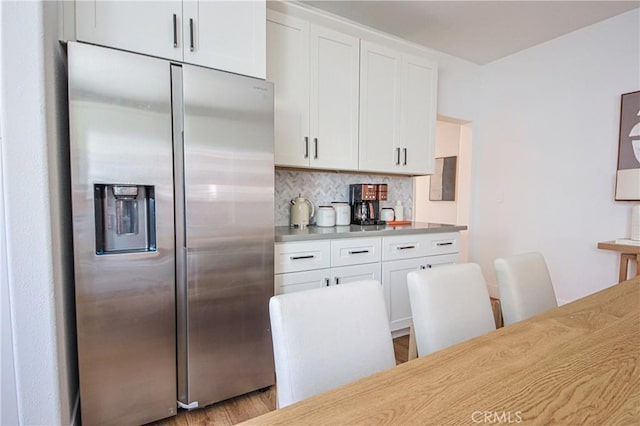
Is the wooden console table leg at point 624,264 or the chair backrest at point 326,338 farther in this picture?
the wooden console table leg at point 624,264

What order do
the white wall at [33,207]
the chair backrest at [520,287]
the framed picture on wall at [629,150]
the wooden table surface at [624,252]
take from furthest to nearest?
the framed picture on wall at [629,150] → the wooden table surface at [624,252] → the chair backrest at [520,287] → the white wall at [33,207]

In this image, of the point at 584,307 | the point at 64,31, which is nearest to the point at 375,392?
the point at 584,307

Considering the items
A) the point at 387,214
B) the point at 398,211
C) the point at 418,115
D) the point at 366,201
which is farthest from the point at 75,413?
the point at 418,115

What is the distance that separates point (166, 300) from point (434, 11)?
283cm

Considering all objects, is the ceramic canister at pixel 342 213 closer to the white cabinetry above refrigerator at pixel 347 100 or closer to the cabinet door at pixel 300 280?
the white cabinetry above refrigerator at pixel 347 100

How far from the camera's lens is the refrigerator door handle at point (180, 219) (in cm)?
156

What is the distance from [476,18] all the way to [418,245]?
6.42ft

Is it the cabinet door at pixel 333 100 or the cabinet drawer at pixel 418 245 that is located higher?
the cabinet door at pixel 333 100

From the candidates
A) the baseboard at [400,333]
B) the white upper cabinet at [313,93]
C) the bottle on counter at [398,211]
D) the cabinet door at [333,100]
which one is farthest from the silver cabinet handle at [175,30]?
the baseboard at [400,333]

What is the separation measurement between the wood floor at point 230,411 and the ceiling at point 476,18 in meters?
2.78

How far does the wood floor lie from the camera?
5.39ft

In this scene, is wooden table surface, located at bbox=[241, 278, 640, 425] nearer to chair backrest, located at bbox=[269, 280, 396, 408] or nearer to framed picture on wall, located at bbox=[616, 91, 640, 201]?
chair backrest, located at bbox=[269, 280, 396, 408]

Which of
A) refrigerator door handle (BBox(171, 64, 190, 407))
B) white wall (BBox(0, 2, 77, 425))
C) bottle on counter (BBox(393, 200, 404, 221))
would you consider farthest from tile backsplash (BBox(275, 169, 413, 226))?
white wall (BBox(0, 2, 77, 425))

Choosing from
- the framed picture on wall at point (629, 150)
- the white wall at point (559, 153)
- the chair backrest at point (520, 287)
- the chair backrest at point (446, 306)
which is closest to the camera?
the chair backrest at point (446, 306)
